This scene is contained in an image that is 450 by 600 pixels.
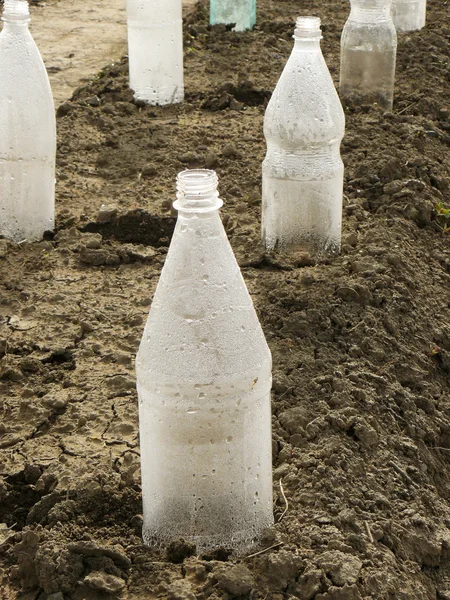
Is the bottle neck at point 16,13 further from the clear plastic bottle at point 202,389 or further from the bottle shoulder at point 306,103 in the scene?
the clear plastic bottle at point 202,389

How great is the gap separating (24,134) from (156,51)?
2.54 metres

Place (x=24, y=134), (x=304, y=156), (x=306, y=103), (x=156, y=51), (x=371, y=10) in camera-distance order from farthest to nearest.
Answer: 1. (x=156, y=51)
2. (x=371, y=10)
3. (x=24, y=134)
4. (x=304, y=156)
5. (x=306, y=103)

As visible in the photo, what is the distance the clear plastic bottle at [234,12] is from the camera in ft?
31.4

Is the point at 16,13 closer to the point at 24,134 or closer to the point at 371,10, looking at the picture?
the point at 24,134

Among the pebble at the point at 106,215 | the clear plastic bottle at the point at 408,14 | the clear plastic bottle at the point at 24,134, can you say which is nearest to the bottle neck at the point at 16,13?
the clear plastic bottle at the point at 24,134

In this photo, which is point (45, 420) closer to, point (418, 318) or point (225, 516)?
point (225, 516)

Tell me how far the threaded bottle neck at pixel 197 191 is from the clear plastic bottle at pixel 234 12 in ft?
22.5

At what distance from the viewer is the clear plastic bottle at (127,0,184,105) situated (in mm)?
7758

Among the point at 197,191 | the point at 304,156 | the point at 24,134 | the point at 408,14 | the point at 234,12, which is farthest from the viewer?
the point at 408,14

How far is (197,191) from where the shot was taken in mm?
3027

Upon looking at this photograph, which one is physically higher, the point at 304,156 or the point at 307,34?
the point at 307,34

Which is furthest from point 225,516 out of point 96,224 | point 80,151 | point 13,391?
point 80,151

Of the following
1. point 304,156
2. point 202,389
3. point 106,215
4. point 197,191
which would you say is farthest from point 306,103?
point 202,389

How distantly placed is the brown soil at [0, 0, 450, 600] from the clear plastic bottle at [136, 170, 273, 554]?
13cm
